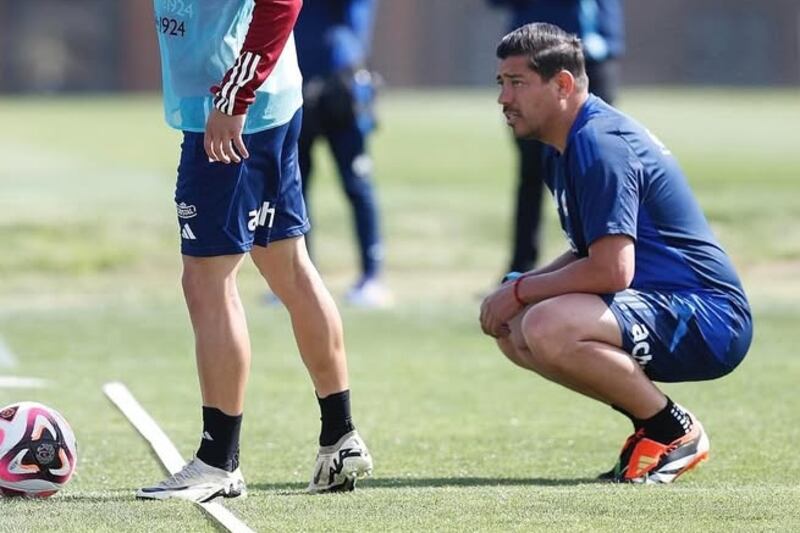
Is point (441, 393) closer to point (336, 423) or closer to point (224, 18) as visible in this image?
point (336, 423)

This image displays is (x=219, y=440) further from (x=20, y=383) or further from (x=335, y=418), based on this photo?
(x=20, y=383)

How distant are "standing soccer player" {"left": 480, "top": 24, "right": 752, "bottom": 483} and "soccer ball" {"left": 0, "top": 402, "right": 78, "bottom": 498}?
1493 mm

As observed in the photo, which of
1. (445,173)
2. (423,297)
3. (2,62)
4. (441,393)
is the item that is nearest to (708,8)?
(2,62)

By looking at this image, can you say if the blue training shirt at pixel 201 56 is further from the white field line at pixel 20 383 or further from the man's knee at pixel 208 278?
the white field line at pixel 20 383

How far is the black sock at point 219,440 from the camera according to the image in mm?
4992

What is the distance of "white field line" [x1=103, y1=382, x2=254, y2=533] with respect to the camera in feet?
14.9

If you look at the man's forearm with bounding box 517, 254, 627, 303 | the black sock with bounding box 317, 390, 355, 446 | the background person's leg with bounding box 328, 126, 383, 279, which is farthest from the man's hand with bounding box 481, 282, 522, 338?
the background person's leg with bounding box 328, 126, 383, 279

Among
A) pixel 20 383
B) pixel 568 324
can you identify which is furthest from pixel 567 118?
pixel 20 383

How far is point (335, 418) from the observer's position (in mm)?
5266

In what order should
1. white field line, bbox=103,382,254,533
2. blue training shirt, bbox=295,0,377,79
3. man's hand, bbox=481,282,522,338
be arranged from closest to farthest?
white field line, bbox=103,382,254,533, man's hand, bbox=481,282,522,338, blue training shirt, bbox=295,0,377,79

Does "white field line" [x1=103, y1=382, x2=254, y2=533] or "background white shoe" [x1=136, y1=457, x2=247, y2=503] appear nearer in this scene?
"white field line" [x1=103, y1=382, x2=254, y2=533]

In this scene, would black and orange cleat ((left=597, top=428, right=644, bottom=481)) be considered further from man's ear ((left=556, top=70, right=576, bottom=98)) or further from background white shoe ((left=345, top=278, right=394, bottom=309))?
background white shoe ((left=345, top=278, right=394, bottom=309))

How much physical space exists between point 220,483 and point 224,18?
136cm

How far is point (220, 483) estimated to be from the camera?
16.2 feet
